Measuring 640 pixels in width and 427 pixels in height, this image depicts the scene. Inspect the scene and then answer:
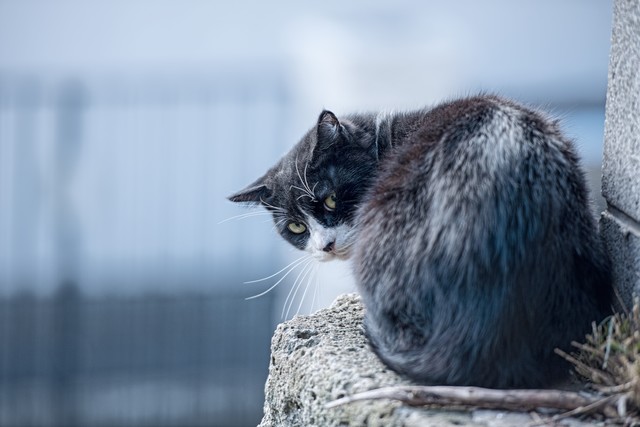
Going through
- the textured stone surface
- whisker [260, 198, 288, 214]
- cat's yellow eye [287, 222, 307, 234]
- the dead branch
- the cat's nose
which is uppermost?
whisker [260, 198, 288, 214]

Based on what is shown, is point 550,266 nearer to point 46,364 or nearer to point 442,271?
point 442,271

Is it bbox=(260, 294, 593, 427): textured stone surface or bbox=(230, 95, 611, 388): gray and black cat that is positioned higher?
bbox=(230, 95, 611, 388): gray and black cat

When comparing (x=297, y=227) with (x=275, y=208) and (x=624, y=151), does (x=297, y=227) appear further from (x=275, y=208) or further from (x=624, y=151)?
(x=624, y=151)

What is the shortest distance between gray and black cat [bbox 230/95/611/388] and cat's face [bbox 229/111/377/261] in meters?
0.52

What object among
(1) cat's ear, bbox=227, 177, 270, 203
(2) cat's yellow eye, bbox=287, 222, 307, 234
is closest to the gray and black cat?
(2) cat's yellow eye, bbox=287, 222, 307, 234

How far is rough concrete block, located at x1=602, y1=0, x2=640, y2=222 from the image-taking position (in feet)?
6.13

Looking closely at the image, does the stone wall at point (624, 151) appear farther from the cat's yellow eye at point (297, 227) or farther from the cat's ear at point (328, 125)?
the cat's yellow eye at point (297, 227)

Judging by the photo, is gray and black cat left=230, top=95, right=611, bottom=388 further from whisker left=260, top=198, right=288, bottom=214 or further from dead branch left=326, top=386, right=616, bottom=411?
whisker left=260, top=198, right=288, bottom=214

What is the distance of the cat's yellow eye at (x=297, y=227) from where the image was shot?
2.71m

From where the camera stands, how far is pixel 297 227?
273cm

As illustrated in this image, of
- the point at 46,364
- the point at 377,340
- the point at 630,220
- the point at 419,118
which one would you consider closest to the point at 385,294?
the point at 377,340

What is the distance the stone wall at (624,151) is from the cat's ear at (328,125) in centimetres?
79

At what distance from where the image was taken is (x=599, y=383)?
5.48 ft

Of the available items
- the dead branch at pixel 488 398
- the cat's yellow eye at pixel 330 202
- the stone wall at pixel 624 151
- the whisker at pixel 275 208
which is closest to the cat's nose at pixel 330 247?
the cat's yellow eye at pixel 330 202
